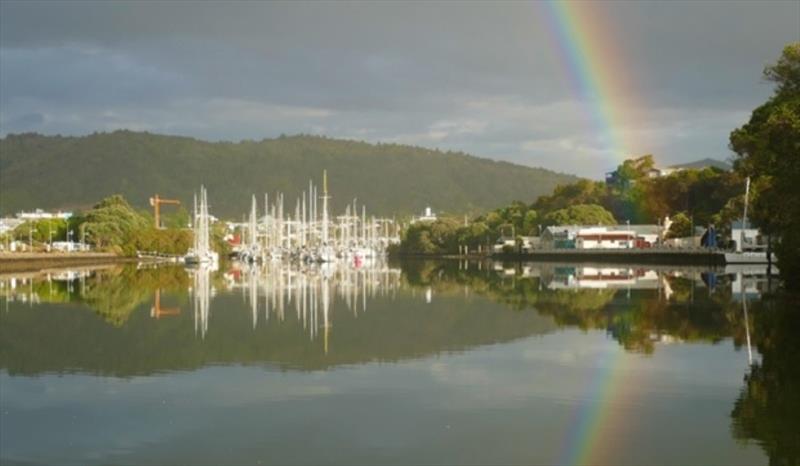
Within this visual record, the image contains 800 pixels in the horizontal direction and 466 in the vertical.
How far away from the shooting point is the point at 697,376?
22.0m

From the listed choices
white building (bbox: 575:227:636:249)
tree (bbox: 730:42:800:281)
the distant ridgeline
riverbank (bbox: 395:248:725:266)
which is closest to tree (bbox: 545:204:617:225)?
the distant ridgeline

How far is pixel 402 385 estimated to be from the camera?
69.8ft

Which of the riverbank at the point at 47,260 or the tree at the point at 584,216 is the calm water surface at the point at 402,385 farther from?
the tree at the point at 584,216

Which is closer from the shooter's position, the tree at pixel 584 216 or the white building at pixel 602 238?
the white building at pixel 602 238

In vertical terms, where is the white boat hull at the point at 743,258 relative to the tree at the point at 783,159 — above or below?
below

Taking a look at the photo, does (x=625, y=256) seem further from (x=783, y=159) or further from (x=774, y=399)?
(x=774, y=399)

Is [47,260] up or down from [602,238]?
down

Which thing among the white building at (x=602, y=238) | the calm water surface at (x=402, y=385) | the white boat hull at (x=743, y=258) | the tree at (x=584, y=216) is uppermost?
the tree at (x=584, y=216)

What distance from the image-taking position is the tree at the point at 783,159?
131ft

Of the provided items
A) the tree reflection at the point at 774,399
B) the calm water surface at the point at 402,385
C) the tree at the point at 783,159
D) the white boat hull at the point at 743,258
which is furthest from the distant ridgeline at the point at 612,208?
the tree reflection at the point at 774,399

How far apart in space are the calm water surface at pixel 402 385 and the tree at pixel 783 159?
3.45 m

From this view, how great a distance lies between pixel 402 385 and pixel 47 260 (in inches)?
3739

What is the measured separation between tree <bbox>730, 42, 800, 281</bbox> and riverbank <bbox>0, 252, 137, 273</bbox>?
66049 mm

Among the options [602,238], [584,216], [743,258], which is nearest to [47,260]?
[743,258]
